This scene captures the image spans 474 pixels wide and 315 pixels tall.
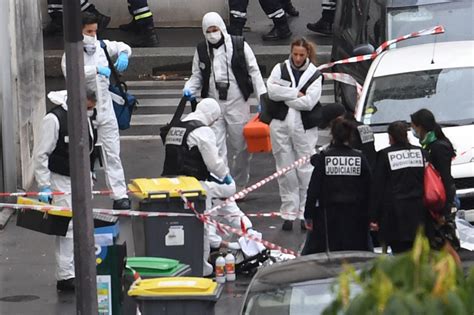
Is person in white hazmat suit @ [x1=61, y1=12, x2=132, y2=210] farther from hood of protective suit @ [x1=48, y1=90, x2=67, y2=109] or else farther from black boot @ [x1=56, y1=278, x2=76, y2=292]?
black boot @ [x1=56, y1=278, x2=76, y2=292]

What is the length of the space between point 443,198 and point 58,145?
122 inches

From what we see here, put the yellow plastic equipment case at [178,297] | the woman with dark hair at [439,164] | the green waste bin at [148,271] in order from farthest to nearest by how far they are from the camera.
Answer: the woman with dark hair at [439,164]
the green waste bin at [148,271]
the yellow plastic equipment case at [178,297]

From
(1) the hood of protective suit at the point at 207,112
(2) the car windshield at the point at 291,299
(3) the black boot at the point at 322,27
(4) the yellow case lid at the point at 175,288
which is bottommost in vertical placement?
(4) the yellow case lid at the point at 175,288

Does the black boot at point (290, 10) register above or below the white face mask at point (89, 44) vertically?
above

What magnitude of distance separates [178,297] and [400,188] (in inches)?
84.0

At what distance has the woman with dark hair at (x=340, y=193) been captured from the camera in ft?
29.3

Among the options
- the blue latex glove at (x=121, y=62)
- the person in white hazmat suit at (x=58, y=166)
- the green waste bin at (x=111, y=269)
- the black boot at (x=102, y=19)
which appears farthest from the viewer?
the black boot at (x=102, y=19)

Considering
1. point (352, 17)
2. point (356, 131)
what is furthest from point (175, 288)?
point (352, 17)

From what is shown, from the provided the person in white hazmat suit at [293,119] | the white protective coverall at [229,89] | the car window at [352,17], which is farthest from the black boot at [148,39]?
the person in white hazmat suit at [293,119]

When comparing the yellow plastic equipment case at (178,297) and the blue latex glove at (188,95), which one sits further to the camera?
the blue latex glove at (188,95)

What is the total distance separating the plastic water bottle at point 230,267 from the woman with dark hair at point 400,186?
1606 mm

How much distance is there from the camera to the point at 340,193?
29.5 ft

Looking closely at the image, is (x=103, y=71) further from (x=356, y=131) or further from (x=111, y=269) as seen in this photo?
(x=111, y=269)

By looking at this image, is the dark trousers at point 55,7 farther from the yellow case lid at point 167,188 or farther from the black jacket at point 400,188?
the black jacket at point 400,188
